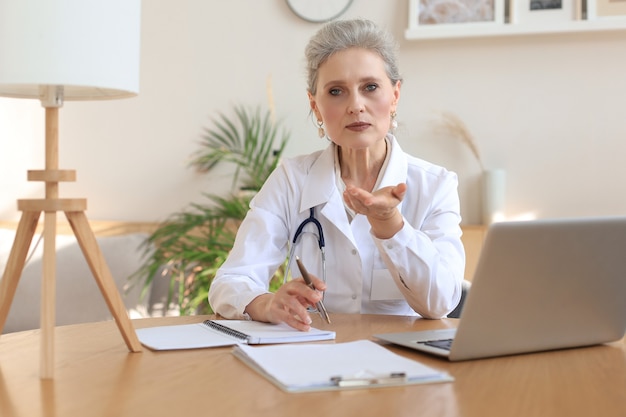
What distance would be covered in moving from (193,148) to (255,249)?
1953 mm

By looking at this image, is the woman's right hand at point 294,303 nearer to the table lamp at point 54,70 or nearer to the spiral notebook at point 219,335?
the spiral notebook at point 219,335

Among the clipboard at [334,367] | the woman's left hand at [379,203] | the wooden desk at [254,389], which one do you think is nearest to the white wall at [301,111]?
the woman's left hand at [379,203]

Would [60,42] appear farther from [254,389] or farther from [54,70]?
[254,389]

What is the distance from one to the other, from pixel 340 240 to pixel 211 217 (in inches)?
65.0

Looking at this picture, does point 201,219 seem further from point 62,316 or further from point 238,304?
point 238,304

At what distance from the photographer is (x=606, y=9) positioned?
3.35 metres

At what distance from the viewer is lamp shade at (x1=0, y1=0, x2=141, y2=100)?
1.24 meters

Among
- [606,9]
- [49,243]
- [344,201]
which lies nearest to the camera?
[49,243]

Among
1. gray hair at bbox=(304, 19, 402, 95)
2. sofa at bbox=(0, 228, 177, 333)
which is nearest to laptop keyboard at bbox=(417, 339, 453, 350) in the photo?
gray hair at bbox=(304, 19, 402, 95)

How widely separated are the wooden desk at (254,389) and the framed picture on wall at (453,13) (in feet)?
7.21

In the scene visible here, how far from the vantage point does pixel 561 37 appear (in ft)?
11.3

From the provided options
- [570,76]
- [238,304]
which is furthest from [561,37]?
[238,304]

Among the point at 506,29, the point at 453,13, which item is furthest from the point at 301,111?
the point at 506,29

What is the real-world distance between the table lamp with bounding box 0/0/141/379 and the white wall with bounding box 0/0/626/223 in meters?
2.28
